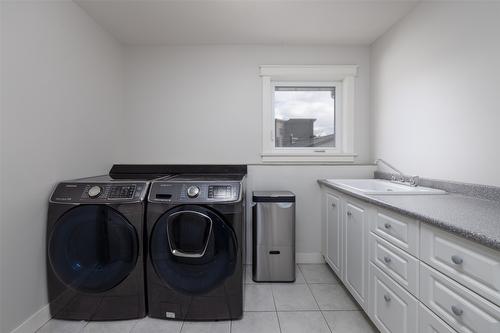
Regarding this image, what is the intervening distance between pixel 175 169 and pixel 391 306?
205cm

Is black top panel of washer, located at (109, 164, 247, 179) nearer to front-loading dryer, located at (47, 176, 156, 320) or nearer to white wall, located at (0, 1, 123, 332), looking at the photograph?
white wall, located at (0, 1, 123, 332)

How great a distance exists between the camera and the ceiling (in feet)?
6.12

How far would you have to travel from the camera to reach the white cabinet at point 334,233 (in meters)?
1.98

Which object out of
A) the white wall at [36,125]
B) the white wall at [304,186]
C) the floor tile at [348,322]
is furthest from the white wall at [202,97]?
the floor tile at [348,322]

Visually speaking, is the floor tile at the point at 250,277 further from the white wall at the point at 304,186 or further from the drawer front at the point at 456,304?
the drawer front at the point at 456,304

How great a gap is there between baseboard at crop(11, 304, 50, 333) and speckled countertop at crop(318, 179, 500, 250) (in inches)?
86.1

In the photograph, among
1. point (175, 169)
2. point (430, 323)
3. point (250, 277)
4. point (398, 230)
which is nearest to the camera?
point (430, 323)

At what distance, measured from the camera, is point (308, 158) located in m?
2.55

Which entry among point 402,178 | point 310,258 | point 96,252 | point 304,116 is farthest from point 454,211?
point 96,252

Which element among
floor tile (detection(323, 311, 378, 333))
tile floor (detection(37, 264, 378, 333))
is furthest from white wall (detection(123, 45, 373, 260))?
floor tile (detection(323, 311, 378, 333))

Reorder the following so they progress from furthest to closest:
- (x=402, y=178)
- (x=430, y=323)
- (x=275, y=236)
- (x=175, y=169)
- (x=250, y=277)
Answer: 1. (x=175, y=169)
2. (x=250, y=277)
3. (x=275, y=236)
4. (x=402, y=178)
5. (x=430, y=323)

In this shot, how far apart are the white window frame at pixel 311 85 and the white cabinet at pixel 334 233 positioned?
20.6 inches

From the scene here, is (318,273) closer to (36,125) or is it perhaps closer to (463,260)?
(463,260)

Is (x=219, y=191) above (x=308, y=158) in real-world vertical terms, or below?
below
